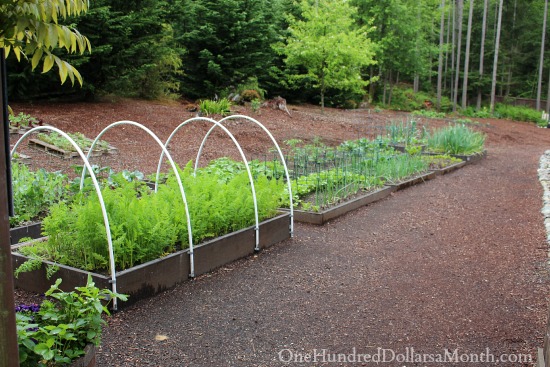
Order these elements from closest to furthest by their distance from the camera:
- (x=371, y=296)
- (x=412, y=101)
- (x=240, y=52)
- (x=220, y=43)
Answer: (x=371, y=296) → (x=220, y=43) → (x=240, y=52) → (x=412, y=101)

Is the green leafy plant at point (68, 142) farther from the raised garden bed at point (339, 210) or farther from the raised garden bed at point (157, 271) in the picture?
the raised garden bed at point (157, 271)

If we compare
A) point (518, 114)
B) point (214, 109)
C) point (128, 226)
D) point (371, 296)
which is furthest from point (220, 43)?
point (518, 114)

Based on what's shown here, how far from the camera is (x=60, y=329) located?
2.49 meters

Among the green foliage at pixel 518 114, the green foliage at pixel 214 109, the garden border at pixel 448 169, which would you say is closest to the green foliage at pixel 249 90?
the green foliage at pixel 214 109

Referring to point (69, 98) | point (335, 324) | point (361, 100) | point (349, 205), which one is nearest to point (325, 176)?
point (349, 205)

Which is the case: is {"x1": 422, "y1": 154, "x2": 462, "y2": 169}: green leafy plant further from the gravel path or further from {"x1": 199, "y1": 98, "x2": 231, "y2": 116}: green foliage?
{"x1": 199, "y1": 98, "x2": 231, "y2": 116}: green foliage

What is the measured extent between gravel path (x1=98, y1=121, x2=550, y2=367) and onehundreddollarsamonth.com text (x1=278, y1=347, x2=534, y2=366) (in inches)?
0.5

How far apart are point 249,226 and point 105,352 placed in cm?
236

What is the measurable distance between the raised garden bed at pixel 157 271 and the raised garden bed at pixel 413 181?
13.7 feet

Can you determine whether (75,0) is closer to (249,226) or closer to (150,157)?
(249,226)

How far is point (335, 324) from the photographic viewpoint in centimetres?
377

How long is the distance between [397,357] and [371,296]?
1.03 meters

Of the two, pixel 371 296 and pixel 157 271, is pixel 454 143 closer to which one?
pixel 371 296

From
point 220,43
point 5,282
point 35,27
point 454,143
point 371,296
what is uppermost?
point 220,43
